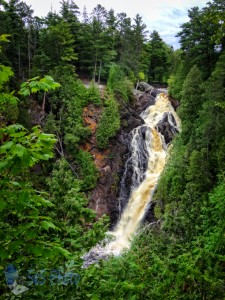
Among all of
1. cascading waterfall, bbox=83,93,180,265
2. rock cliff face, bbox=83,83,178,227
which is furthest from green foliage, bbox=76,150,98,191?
cascading waterfall, bbox=83,93,180,265

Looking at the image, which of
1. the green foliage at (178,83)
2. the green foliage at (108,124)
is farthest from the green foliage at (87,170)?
the green foliage at (178,83)

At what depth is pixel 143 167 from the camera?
25188 millimetres

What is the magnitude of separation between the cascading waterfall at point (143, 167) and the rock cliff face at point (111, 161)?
0.63 meters

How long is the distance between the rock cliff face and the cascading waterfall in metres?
0.63

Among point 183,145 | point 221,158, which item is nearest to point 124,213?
point 183,145

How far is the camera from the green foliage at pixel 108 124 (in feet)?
85.6

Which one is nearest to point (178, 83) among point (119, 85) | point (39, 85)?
point (119, 85)

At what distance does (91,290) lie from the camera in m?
3.66

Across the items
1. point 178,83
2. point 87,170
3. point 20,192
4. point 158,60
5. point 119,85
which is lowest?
point 87,170

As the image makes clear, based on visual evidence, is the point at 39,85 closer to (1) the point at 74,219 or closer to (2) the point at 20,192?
(2) the point at 20,192

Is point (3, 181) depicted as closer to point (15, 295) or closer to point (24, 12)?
point (15, 295)

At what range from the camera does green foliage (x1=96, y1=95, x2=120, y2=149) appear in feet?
85.6

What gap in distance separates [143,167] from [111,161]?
281cm

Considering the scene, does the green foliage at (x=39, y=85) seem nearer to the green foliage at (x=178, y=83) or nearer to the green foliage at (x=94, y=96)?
the green foliage at (x=94, y=96)
